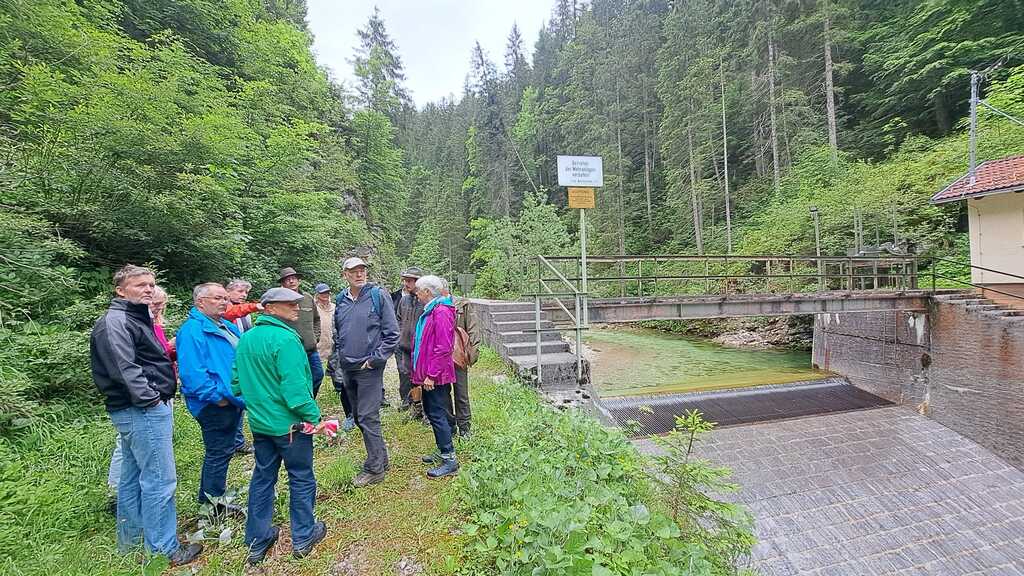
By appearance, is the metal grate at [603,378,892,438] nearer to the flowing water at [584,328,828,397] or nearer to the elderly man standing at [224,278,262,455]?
the flowing water at [584,328,828,397]

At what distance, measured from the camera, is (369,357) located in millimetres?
3258

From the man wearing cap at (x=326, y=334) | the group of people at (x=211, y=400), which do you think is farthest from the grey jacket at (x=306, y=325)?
the group of people at (x=211, y=400)

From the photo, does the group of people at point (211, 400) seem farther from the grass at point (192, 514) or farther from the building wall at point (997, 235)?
the building wall at point (997, 235)

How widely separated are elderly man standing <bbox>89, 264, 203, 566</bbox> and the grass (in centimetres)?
17

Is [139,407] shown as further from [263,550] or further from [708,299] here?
[708,299]

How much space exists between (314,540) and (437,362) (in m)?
1.45

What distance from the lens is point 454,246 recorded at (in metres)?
36.1

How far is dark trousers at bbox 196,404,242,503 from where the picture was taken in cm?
282

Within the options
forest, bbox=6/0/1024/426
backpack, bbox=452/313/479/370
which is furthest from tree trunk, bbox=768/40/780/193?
backpack, bbox=452/313/479/370

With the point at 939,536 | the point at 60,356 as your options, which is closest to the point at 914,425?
the point at 939,536

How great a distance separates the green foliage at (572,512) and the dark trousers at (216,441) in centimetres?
175

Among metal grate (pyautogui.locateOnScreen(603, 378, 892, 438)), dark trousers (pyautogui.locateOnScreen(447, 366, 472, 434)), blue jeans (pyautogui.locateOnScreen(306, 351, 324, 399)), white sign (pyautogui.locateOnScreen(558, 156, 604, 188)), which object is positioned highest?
white sign (pyautogui.locateOnScreen(558, 156, 604, 188))

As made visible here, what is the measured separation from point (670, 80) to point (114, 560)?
28798 millimetres

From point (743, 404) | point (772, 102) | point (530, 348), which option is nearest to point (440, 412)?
point (530, 348)
